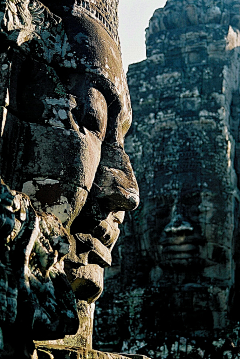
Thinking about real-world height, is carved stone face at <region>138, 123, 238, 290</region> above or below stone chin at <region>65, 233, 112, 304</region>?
above

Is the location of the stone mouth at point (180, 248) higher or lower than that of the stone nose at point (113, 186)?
higher

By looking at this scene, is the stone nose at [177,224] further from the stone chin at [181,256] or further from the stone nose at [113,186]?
the stone nose at [113,186]

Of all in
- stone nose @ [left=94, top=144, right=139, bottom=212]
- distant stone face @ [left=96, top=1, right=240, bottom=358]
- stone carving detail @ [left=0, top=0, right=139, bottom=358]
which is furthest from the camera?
distant stone face @ [left=96, top=1, right=240, bottom=358]

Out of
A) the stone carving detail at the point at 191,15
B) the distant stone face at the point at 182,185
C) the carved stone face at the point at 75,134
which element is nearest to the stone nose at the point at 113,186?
the carved stone face at the point at 75,134

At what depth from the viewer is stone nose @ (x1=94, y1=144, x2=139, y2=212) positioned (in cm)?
484

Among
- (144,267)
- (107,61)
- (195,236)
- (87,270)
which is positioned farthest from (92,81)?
(144,267)

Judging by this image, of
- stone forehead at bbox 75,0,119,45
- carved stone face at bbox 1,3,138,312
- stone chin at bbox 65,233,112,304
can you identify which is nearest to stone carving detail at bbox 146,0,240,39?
stone forehead at bbox 75,0,119,45

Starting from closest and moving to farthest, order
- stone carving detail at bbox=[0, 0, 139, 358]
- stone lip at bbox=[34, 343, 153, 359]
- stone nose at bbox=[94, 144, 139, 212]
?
stone carving detail at bbox=[0, 0, 139, 358], stone lip at bbox=[34, 343, 153, 359], stone nose at bbox=[94, 144, 139, 212]

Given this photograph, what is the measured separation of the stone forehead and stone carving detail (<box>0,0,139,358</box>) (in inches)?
0.5

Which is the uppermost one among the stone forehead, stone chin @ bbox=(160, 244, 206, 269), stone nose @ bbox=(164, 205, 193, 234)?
stone nose @ bbox=(164, 205, 193, 234)

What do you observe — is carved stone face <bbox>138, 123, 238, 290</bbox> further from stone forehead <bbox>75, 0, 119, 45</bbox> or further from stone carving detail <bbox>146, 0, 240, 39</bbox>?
stone forehead <bbox>75, 0, 119, 45</bbox>

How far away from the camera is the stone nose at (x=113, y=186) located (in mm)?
4844

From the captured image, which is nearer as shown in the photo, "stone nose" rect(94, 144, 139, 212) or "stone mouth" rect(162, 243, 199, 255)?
"stone nose" rect(94, 144, 139, 212)

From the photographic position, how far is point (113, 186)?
15.9 ft
